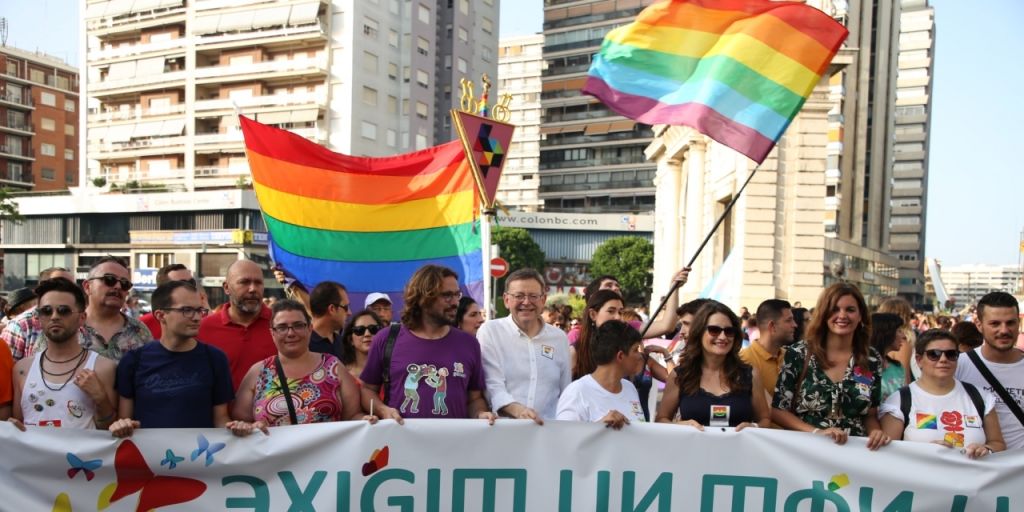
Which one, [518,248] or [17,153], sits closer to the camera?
[518,248]

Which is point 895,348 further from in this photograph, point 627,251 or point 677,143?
point 627,251

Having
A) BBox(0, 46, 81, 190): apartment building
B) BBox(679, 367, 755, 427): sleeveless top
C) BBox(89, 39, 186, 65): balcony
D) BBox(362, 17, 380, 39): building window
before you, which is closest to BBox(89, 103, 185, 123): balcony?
BBox(89, 39, 186, 65): balcony

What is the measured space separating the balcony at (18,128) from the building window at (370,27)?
125ft

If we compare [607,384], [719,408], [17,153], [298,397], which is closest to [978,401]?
[719,408]

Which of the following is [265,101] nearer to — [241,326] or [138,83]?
[138,83]

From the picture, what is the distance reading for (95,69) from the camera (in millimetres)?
58656

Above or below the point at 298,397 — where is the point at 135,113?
above

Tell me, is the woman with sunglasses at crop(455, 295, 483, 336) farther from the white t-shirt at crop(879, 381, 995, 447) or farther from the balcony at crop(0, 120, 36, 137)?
the balcony at crop(0, 120, 36, 137)

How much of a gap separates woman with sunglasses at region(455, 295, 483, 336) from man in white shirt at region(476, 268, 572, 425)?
5.39 feet

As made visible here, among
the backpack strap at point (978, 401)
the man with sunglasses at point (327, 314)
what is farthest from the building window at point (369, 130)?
the backpack strap at point (978, 401)

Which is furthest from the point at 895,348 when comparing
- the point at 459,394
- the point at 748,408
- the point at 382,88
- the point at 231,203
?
the point at 382,88

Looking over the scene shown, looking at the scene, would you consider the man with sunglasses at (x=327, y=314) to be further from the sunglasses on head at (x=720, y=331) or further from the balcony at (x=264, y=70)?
the balcony at (x=264, y=70)

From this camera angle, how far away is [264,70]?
5369 centimetres

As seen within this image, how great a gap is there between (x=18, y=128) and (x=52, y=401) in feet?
269
